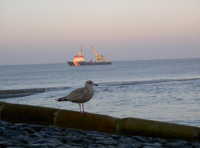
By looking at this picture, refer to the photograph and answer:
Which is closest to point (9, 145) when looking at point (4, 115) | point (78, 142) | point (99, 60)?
point (78, 142)

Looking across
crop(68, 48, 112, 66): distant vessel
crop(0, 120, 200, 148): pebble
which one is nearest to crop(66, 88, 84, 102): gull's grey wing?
crop(0, 120, 200, 148): pebble

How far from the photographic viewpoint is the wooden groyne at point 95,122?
545 cm

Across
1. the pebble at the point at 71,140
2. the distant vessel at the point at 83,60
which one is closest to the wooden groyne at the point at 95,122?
the pebble at the point at 71,140

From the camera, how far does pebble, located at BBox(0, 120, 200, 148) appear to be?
5.05 metres

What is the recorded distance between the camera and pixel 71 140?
5.38 meters

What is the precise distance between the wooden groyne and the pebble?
0.11m

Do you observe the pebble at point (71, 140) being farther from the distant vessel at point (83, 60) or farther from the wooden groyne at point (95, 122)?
the distant vessel at point (83, 60)

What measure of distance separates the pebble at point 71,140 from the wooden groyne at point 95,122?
105 mm

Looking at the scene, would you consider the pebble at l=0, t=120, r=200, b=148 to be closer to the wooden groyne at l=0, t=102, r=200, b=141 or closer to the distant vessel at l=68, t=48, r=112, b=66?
the wooden groyne at l=0, t=102, r=200, b=141

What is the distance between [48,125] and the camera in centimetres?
640

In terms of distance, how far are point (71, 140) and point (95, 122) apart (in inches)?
26.2

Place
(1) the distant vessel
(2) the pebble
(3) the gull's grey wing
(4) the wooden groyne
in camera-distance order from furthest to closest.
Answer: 1. (1) the distant vessel
2. (3) the gull's grey wing
3. (4) the wooden groyne
4. (2) the pebble

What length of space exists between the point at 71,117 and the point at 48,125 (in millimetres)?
409

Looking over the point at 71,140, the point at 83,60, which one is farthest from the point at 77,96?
the point at 83,60
